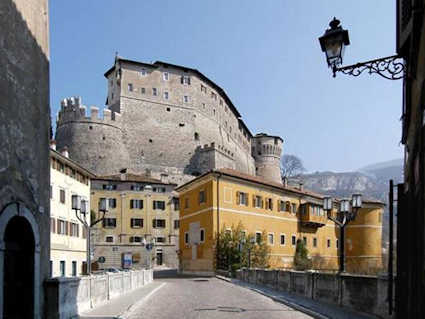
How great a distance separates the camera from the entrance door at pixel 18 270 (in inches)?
374

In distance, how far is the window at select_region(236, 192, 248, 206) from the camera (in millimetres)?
40934

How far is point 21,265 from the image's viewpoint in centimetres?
1001

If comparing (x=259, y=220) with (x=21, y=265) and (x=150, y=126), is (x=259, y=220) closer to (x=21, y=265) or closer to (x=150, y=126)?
(x=21, y=265)

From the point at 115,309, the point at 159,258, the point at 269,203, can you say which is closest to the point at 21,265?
the point at 115,309

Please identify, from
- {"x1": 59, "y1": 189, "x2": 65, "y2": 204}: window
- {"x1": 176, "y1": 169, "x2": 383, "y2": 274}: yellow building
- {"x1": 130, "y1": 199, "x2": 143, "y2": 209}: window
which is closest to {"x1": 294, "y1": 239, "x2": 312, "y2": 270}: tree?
{"x1": 176, "y1": 169, "x2": 383, "y2": 274}: yellow building

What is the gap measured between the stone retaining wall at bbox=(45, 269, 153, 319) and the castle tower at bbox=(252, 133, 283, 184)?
84894mm

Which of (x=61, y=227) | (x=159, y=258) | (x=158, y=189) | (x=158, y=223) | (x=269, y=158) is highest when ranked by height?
(x=269, y=158)

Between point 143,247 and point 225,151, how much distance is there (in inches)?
1320

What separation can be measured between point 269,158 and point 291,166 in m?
8.68

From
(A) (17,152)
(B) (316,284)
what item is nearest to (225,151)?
(B) (316,284)

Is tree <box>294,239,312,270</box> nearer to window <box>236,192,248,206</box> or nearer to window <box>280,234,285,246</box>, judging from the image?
window <box>280,234,285,246</box>

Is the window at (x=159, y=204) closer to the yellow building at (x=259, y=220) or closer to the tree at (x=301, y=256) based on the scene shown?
the yellow building at (x=259, y=220)

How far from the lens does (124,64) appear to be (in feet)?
273

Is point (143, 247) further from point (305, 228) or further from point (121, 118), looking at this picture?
point (121, 118)
